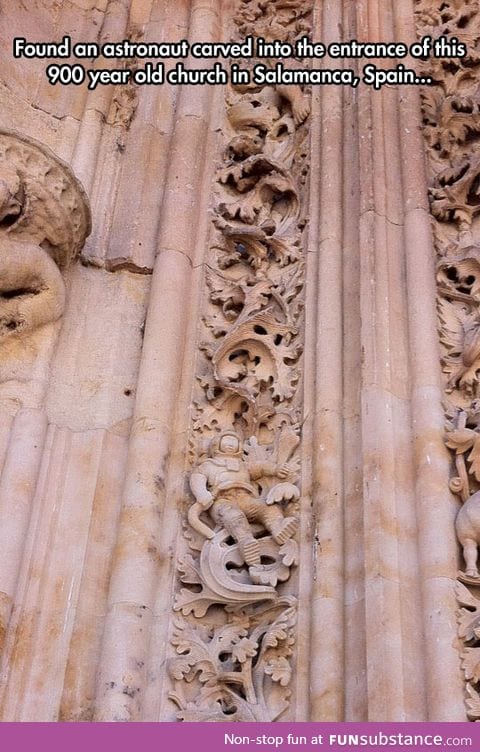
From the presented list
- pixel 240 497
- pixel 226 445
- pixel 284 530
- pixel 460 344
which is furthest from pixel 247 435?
pixel 460 344

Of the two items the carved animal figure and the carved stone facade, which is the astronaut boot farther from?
the carved animal figure

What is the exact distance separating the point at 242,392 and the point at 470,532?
3.44 ft

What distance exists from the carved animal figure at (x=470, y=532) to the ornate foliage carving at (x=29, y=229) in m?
1.75

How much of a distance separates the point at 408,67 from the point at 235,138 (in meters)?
0.85

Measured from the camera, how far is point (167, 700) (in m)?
3.41

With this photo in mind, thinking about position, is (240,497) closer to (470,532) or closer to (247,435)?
(247,435)

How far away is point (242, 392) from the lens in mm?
4098

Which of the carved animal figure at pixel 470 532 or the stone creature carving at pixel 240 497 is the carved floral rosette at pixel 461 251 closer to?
the carved animal figure at pixel 470 532

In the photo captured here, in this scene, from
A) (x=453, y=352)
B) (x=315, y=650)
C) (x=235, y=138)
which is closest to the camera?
(x=315, y=650)

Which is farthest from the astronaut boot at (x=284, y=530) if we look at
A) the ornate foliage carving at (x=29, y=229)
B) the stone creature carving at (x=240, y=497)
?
the ornate foliage carving at (x=29, y=229)

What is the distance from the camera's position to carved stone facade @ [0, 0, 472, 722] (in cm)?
340

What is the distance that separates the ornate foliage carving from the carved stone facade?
1cm
